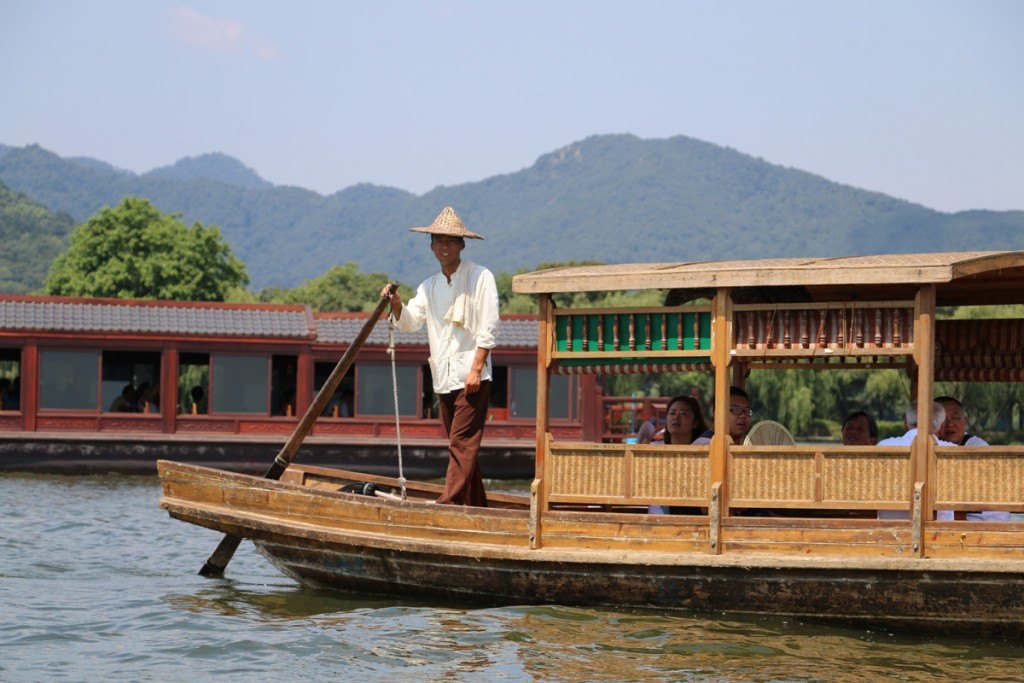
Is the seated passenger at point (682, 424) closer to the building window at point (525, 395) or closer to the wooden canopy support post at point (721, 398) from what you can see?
the wooden canopy support post at point (721, 398)

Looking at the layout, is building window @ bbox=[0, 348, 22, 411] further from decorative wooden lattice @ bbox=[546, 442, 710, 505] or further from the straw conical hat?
decorative wooden lattice @ bbox=[546, 442, 710, 505]

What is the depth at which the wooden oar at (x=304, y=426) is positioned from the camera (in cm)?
954

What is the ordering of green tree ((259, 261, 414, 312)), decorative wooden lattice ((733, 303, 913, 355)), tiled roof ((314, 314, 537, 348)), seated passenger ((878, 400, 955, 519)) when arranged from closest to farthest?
decorative wooden lattice ((733, 303, 913, 355)), seated passenger ((878, 400, 955, 519)), tiled roof ((314, 314, 537, 348)), green tree ((259, 261, 414, 312))

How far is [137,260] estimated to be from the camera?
52250mm

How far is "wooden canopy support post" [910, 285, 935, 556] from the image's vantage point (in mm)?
7605

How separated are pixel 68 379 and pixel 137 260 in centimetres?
3231

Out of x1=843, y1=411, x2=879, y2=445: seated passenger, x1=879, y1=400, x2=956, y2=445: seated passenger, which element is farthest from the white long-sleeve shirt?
x1=879, y1=400, x2=956, y2=445: seated passenger

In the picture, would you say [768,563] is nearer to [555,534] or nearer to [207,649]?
[555,534]

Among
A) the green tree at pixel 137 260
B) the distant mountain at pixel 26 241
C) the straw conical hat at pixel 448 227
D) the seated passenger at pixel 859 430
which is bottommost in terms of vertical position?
the seated passenger at pixel 859 430

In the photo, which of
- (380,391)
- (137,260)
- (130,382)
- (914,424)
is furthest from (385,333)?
(137,260)

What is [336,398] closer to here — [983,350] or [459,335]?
[459,335]

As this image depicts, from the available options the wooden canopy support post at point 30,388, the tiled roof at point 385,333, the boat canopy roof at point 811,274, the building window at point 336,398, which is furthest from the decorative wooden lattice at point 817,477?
the wooden canopy support post at point 30,388

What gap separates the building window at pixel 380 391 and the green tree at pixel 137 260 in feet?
101

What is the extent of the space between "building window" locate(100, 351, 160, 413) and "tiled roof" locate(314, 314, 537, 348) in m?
2.84
